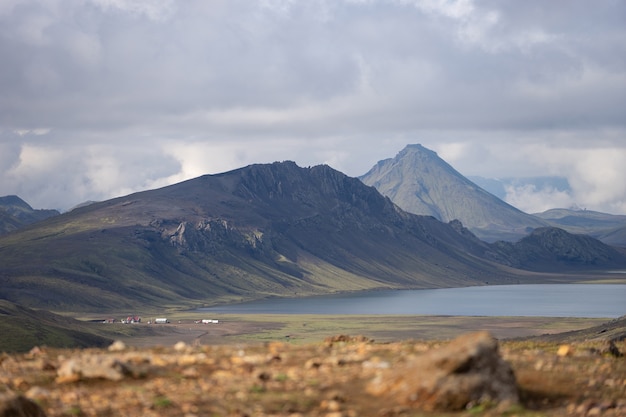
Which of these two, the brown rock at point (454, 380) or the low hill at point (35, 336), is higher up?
the brown rock at point (454, 380)

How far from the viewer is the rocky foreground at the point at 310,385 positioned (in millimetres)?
23359

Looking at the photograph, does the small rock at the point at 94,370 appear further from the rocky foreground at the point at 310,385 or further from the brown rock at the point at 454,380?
the brown rock at the point at 454,380

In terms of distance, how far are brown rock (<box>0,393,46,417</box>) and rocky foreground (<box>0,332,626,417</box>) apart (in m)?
0.03

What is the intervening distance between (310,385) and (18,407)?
8.65m

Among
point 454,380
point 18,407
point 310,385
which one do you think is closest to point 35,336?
point 310,385

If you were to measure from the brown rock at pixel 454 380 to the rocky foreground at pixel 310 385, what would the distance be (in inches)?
1.2

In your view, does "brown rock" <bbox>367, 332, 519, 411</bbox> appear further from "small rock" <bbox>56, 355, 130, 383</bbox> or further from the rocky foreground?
"small rock" <bbox>56, 355, 130, 383</bbox>

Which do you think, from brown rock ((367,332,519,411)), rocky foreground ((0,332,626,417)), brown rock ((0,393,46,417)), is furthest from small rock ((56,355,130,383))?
brown rock ((367,332,519,411))

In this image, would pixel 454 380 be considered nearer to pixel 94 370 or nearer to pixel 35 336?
pixel 94 370

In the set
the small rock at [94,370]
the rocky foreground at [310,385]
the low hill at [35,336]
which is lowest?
the low hill at [35,336]

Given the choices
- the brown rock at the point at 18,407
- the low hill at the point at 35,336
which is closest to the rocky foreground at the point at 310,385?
the brown rock at the point at 18,407

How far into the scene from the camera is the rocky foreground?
2336 cm

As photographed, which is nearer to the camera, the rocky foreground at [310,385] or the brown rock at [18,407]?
the brown rock at [18,407]

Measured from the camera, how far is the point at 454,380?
23906 mm
